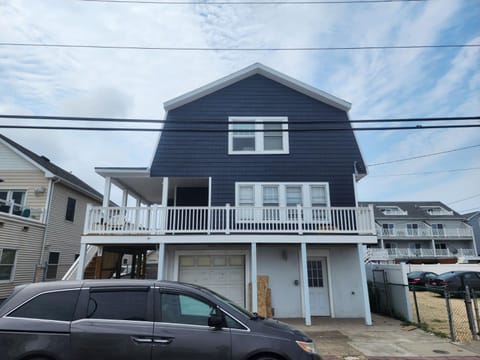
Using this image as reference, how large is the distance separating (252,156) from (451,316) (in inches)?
324

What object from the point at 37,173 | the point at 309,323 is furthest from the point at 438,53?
the point at 37,173

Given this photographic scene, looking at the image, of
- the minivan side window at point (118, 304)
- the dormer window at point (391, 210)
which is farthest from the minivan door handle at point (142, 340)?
the dormer window at point (391, 210)

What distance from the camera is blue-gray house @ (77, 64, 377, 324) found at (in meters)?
11.0

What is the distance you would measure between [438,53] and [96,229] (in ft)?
40.0

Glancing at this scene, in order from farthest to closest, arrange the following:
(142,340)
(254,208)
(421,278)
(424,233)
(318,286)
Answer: (424,233)
(421,278)
(318,286)
(254,208)
(142,340)

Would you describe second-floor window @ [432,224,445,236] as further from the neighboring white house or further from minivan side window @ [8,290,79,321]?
minivan side window @ [8,290,79,321]

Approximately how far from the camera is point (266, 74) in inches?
542

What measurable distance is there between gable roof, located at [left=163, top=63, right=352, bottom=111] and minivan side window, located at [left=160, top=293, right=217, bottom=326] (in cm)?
1016

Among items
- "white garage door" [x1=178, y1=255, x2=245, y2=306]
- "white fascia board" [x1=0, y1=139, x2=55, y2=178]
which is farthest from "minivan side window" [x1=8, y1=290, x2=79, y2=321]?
"white fascia board" [x1=0, y1=139, x2=55, y2=178]

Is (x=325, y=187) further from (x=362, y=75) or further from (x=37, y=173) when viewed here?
(x=37, y=173)

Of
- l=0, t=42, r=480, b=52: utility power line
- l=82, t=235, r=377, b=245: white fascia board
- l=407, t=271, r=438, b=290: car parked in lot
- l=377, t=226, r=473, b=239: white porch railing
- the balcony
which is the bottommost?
l=407, t=271, r=438, b=290: car parked in lot

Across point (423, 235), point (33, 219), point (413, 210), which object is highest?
point (413, 210)

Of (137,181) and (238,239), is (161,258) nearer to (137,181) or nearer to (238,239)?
(238,239)

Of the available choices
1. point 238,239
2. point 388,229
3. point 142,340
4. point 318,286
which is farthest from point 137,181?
point 388,229
